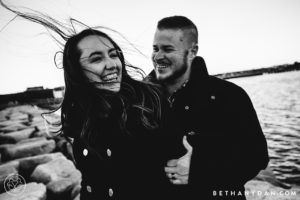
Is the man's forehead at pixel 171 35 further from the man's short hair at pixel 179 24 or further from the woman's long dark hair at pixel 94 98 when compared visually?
the woman's long dark hair at pixel 94 98

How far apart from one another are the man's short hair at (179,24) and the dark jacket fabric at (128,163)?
1.49m

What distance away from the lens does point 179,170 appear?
142 centimetres

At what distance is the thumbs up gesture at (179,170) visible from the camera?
1.43 m

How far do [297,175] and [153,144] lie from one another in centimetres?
362

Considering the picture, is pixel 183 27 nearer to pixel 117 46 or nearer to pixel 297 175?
pixel 117 46

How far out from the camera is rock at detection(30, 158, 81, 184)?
3436 millimetres

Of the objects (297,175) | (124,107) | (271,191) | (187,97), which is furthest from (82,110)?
(297,175)

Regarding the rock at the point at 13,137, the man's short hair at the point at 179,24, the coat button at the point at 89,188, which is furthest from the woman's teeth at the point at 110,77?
the rock at the point at 13,137

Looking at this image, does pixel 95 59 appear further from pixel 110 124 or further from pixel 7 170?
pixel 7 170

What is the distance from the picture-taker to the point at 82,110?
1.81m

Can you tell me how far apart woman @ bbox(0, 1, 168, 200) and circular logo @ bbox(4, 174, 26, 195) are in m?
1.99

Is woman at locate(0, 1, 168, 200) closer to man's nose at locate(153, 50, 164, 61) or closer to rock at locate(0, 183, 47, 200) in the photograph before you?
man's nose at locate(153, 50, 164, 61)

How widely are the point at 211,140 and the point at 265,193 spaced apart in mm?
1695

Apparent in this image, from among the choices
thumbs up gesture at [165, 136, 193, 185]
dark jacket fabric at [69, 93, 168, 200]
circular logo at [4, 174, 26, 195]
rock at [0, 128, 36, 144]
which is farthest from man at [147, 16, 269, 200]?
rock at [0, 128, 36, 144]
